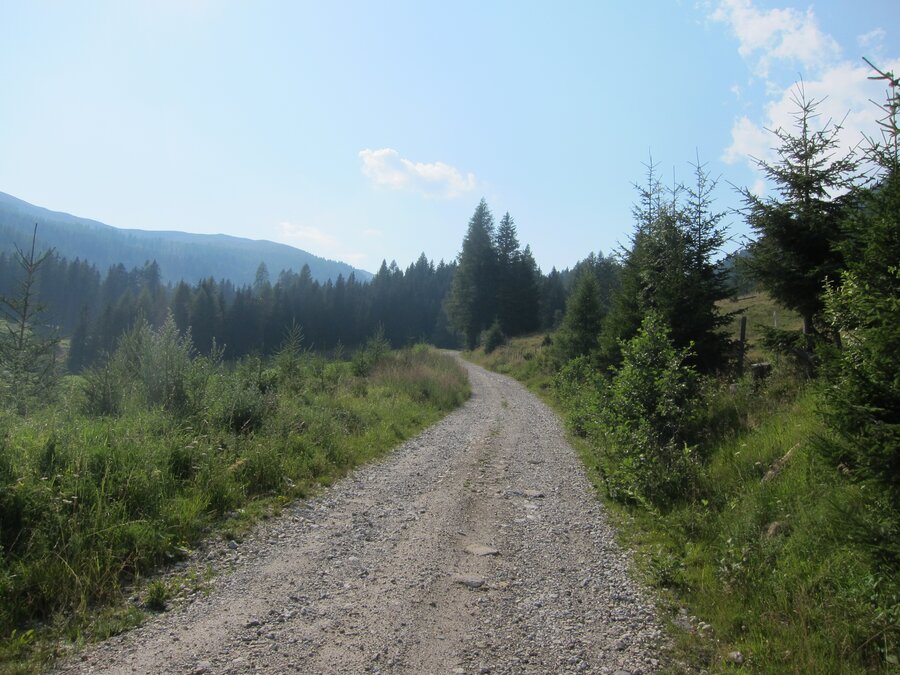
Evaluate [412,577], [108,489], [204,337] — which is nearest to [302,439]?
[108,489]

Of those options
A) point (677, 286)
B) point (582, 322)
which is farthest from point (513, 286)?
point (677, 286)

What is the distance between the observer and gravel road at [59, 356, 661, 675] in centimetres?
356

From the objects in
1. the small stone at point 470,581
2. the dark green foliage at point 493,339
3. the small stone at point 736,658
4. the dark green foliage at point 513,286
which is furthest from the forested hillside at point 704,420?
the dark green foliage at point 513,286

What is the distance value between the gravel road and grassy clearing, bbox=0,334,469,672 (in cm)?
50

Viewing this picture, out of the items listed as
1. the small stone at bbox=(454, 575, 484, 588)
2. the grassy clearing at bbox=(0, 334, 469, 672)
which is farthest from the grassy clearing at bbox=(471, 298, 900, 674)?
the grassy clearing at bbox=(0, 334, 469, 672)

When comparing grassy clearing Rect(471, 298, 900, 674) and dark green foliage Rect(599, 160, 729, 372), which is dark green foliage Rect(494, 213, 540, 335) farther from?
grassy clearing Rect(471, 298, 900, 674)

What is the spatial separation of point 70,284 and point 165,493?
5097 inches

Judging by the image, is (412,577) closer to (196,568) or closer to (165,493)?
(196,568)

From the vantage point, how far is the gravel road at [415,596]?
3559mm

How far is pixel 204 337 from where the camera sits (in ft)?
257

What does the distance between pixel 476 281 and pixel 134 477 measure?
53079 mm

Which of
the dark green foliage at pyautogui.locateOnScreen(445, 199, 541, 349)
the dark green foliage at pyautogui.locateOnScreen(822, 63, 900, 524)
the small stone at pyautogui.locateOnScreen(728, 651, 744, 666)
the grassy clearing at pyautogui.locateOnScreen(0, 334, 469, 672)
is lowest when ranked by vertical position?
the grassy clearing at pyautogui.locateOnScreen(0, 334, 469, 672)

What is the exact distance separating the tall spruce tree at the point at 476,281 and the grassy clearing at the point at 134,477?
45.9m

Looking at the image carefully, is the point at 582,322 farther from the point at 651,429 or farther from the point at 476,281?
the point at 476,281
